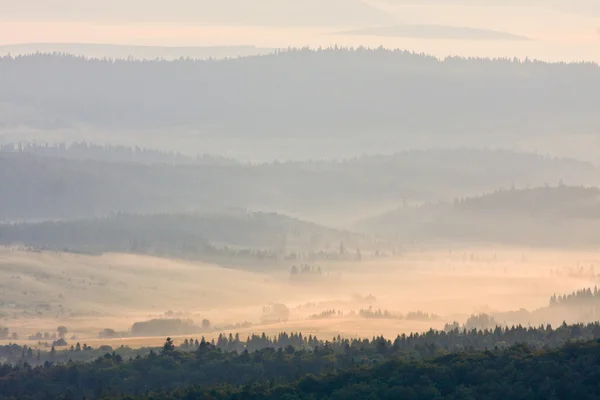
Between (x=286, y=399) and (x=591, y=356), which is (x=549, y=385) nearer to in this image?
(x=591, y=356)

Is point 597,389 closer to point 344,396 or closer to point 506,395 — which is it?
point 506,395

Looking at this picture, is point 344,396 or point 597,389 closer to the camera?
point 597,389

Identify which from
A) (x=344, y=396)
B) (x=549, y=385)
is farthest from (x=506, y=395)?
(x=344, y=396)

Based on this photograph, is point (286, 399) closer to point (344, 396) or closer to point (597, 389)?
point (344, 396)

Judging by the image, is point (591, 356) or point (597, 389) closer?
point (597, 389)

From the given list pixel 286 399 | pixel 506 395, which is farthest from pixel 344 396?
pixel 506 395

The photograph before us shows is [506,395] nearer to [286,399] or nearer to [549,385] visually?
[549,385]

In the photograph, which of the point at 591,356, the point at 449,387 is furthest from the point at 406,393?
the point at 591,356
